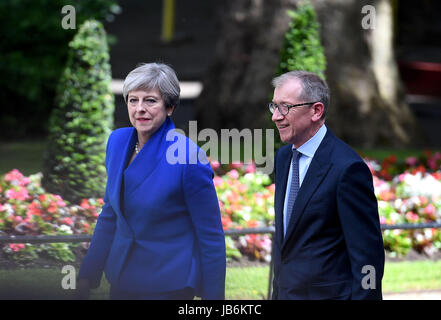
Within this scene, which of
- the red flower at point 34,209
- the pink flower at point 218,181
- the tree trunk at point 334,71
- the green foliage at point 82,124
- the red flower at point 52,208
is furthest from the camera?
the tree trunk at point 334,71

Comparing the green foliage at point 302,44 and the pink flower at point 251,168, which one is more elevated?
the green foliage at point 302,44

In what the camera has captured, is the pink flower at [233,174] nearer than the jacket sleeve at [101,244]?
No

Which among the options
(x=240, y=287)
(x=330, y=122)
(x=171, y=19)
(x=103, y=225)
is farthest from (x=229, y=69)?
(x=171, y=19)

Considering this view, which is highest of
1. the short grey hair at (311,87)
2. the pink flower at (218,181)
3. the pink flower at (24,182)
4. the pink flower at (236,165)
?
the pink flower at (236,165)

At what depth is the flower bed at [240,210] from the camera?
7113mm

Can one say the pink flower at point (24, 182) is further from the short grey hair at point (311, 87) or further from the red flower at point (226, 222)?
the short grey hair at point (311, 87)

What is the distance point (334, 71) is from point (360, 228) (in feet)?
34.9

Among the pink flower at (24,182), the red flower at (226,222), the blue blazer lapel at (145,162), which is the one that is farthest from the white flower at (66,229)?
the blue blazer lapel at (145,162)

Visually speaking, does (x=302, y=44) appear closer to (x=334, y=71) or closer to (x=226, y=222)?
(x=226, y=222)

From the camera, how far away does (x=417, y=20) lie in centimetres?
3475

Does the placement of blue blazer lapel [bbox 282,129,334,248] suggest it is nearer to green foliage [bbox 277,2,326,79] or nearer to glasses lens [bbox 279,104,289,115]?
glasses lens [bbox 279,104,289,115]

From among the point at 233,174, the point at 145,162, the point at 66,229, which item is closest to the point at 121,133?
the point at 145,162

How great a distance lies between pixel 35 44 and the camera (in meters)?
14.9
